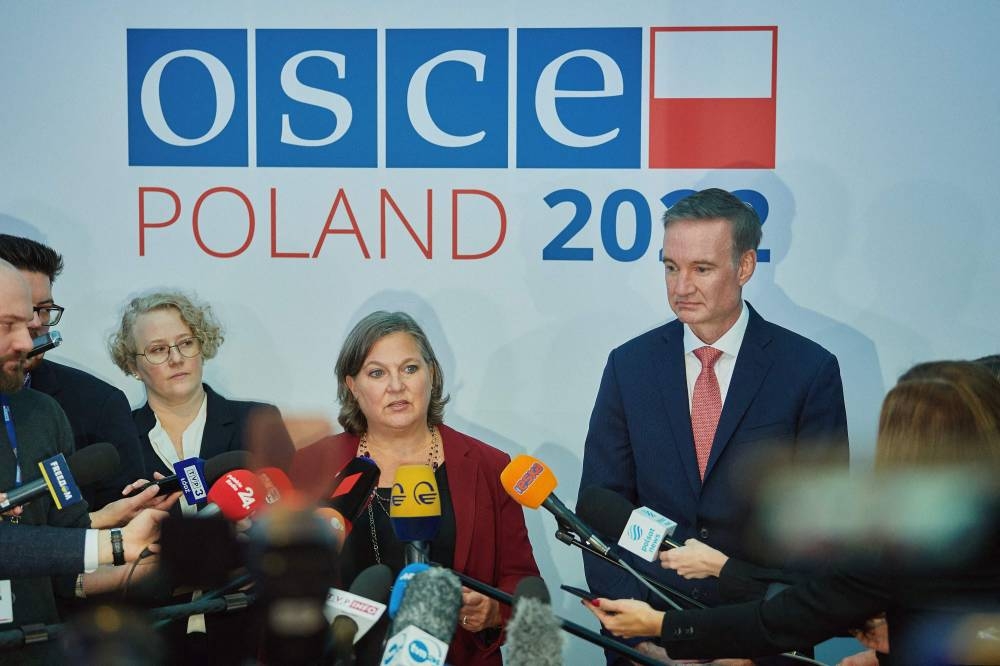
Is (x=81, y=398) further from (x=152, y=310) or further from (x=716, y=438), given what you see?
(x=716, y=438)

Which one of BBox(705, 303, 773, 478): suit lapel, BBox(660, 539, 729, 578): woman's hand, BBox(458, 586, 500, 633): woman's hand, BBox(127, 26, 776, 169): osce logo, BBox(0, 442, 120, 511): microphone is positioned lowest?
BBox(458, 586, 500, 633): woman's hand

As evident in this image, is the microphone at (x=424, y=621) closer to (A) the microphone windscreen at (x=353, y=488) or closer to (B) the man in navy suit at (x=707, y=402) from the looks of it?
(A) the microphone windscreen at (x=353, y=488)

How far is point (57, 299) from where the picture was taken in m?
4.33

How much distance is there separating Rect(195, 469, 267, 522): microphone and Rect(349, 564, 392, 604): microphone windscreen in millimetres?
462

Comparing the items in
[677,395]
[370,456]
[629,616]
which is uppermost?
[677,395]

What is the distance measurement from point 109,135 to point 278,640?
3100mm

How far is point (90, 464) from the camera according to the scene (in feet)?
9.09

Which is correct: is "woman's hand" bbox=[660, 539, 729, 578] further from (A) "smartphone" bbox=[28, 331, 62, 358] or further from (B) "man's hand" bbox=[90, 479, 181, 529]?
(A) "smartphone" bbox=[28, 331, 62, 358]

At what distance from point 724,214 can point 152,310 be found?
2155mm

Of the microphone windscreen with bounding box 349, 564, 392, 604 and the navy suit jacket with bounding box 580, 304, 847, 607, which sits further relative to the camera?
the navy suit jacket with bounding box 580, 304, 847, 607

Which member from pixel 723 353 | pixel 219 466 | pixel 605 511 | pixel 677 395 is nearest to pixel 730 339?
pixel 723 353

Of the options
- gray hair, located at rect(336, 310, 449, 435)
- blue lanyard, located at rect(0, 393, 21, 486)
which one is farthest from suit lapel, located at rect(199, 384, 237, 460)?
blue lanyard, located at rect(0, 393, 21, 486)

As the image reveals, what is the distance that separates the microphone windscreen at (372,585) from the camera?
224 cm

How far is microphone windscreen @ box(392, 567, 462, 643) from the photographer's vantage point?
5.77 feet
